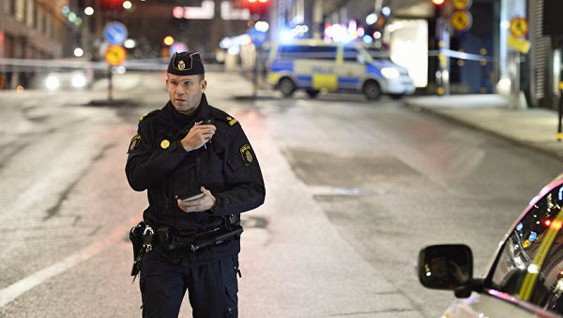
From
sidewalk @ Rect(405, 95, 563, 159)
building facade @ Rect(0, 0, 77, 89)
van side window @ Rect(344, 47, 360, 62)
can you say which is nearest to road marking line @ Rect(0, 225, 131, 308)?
sidewalk @ Rect(405, 95, 563, 159)

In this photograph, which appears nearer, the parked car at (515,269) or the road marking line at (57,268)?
the parked car at (515,269)

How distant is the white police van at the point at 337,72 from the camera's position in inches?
1203

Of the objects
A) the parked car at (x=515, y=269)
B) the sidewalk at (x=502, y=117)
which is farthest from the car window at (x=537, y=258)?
the sidewalk at (x=502, y=117)

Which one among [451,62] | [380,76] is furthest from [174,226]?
[451,62]

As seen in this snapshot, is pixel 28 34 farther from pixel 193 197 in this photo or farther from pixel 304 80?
pixel 193 197

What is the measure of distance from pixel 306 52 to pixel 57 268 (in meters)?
23.7

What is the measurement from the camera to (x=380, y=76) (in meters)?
30.5

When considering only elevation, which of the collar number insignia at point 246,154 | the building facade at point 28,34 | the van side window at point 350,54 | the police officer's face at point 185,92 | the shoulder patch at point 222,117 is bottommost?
the collar number insignia at point 246,154

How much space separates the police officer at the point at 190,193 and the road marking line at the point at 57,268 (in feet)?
10.8

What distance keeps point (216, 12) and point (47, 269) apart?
8745cm

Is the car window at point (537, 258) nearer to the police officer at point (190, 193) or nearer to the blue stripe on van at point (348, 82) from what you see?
the police officer at point (190, 193)

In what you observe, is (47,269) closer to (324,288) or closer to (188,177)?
(324,288)

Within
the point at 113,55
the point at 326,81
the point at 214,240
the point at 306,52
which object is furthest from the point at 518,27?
the point at 214,240

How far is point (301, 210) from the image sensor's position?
11.5m
